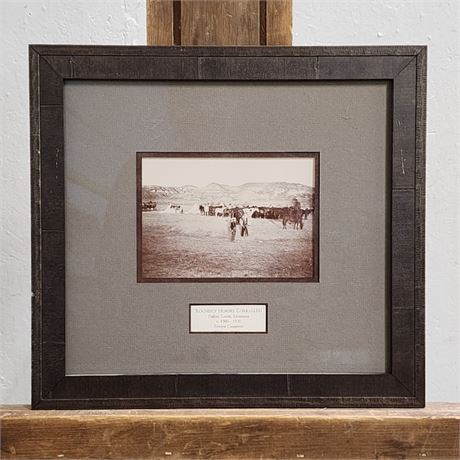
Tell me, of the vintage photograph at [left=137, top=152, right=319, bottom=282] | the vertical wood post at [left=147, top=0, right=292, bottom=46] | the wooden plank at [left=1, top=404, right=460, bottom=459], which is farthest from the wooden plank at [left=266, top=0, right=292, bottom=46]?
the wooden plank at [left=1, top=404, right=460, bottom=459]

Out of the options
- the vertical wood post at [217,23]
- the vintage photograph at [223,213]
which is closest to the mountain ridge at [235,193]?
the vintage photograph at [223,213]

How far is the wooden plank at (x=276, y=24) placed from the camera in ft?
1.98

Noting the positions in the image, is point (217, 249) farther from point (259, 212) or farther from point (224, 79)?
point (224, 79)

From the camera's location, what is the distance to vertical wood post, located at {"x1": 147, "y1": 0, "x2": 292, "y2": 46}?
1.98 feet

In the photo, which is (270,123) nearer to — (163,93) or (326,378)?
(163,93)

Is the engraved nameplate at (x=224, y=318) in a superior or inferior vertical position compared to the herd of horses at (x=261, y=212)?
inferior

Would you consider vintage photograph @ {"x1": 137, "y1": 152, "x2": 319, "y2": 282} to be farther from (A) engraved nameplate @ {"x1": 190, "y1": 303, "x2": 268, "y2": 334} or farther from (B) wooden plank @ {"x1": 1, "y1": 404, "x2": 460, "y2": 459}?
(B) wooden plank @ {"x1": 1, "y1": 404, "x2": 460, "y2": 459}

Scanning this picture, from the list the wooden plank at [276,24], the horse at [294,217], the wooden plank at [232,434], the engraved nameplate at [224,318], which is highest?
the wooden plank at [276,24]

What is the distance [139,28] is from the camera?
2.29 ft

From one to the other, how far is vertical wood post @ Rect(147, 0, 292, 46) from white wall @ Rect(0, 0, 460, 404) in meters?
0.10

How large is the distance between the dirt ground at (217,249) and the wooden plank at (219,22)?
0.58 feet

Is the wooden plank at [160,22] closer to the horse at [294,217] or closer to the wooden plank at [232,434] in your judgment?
the horse at [294,217]

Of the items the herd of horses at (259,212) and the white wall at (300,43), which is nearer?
the herd of horses at (259,212)

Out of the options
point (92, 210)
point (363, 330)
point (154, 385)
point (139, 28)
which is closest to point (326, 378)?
point (363, 330)
